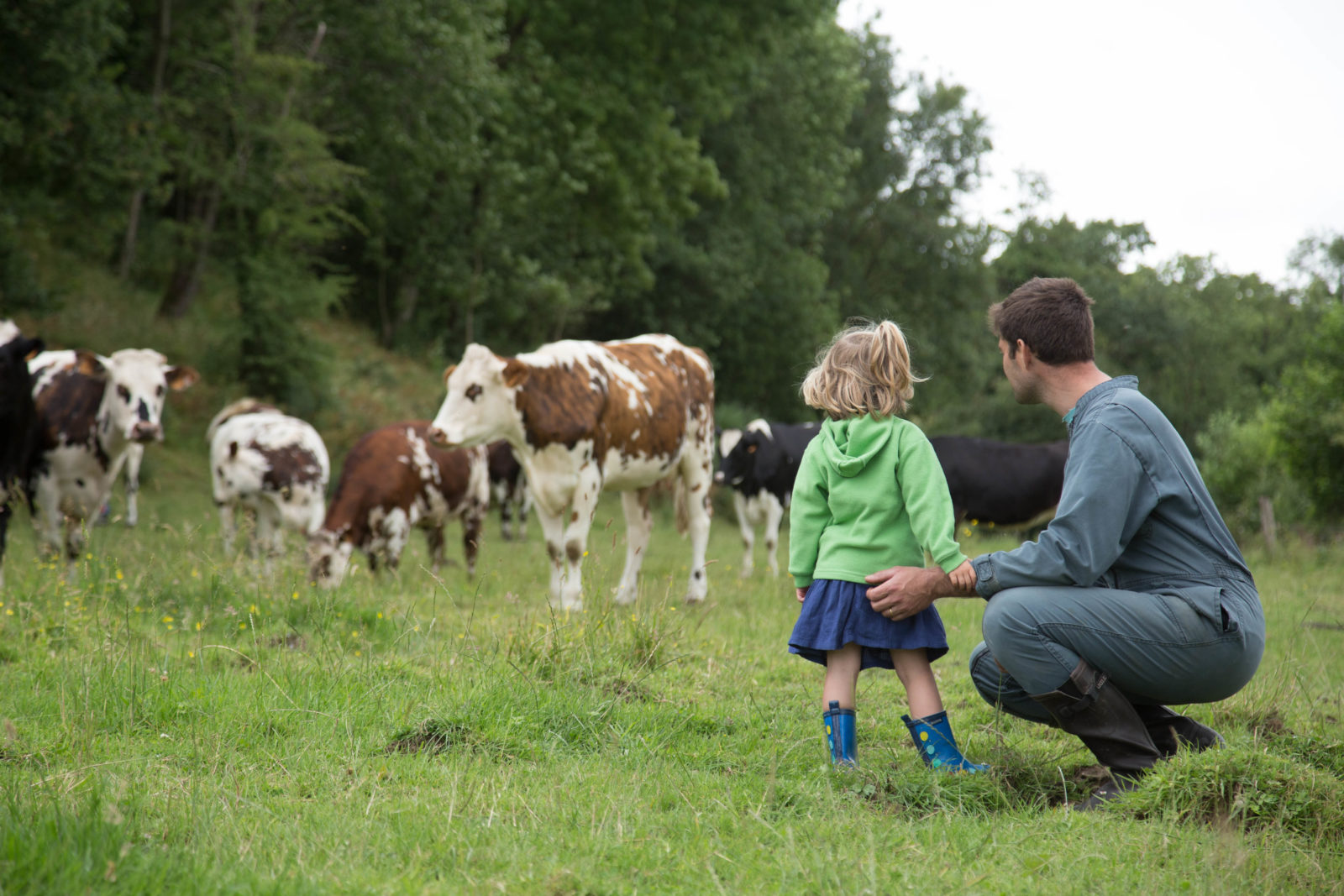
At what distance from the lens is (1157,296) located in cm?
4397

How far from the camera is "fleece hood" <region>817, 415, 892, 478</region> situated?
385cm

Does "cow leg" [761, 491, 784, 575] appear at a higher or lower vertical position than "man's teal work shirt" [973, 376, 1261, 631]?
lower

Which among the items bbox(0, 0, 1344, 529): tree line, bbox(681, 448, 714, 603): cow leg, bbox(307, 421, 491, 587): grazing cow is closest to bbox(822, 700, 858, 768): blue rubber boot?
bbox(307, 421, 491, 587): grazing cow

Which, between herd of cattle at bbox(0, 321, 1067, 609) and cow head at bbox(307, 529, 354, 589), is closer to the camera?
herd of cattle at bbox(0, 321, 1067, 609)

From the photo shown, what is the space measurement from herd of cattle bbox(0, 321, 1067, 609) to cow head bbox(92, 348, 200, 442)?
0.01 metres

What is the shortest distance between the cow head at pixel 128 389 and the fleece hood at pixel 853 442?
20.9 ft

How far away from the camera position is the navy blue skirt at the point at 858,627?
12.3 ft

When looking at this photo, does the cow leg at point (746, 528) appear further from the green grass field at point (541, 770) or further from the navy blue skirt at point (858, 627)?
the navy blue skirt at point (858, 627)

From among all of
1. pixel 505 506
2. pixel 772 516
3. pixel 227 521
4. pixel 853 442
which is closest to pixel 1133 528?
pixel 853 442

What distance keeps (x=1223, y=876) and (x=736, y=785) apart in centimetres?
145

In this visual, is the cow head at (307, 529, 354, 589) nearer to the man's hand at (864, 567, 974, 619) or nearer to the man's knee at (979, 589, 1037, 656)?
the man's hand at (864, 567, 974, 619)

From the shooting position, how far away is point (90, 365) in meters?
8.65

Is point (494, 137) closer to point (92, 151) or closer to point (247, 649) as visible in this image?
point (92, 151)

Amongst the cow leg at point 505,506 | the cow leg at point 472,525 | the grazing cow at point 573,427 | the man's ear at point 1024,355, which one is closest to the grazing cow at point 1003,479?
the grazing cow at point 573,427
